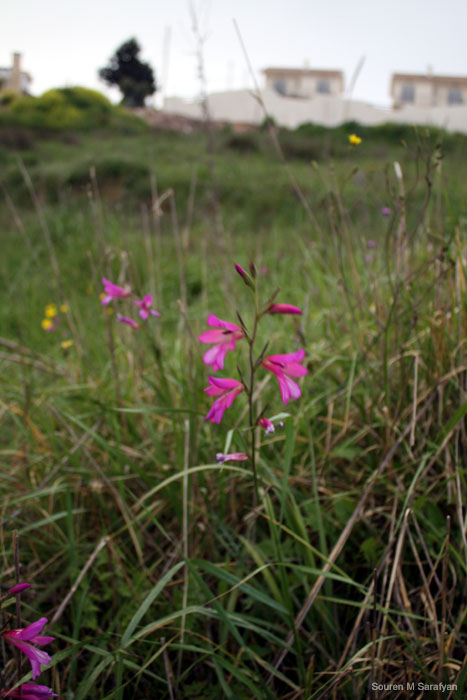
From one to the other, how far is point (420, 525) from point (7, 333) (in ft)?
9.61

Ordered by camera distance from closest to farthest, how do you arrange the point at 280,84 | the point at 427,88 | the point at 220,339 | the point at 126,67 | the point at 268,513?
the point at 220,339
the point at 268,513
the point at 126,67
the point at 427,88
the point at 280,84

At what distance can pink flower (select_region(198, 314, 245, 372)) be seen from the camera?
713 mm

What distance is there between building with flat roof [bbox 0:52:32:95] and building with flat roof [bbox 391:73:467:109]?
23822 millimetres

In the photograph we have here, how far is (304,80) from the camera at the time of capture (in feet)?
121

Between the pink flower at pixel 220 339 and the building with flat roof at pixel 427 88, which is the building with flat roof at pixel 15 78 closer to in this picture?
the pink flower at pixel 220 339

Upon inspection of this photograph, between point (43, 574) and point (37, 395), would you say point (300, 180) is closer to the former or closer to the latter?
point (37, 395)

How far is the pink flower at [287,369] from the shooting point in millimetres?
689

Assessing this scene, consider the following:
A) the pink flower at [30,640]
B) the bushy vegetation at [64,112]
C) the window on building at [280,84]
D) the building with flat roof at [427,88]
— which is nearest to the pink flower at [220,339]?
the pink flower at [30,640]

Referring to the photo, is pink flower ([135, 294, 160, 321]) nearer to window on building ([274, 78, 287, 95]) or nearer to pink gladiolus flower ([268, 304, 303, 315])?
pink gladiolus flower ([268, 304, 303, 315])

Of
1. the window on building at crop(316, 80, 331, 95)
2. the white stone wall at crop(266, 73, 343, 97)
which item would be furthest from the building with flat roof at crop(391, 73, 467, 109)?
the window on building at crop(316, 80, 331, 95)

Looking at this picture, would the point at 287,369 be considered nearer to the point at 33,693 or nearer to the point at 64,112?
the point at 33,693

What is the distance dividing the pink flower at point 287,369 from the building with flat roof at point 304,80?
1591 inches

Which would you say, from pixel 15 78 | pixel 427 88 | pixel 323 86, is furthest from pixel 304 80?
pixel 15 78

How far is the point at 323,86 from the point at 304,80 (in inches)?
59.8
